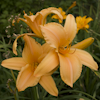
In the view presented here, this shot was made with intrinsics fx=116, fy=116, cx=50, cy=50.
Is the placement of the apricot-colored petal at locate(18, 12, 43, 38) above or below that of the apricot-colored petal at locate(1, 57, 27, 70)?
above

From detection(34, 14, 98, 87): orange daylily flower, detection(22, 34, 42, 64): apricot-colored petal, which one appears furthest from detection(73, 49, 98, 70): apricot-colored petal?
detection(22, 34, 42, 64): apricot-colored petal

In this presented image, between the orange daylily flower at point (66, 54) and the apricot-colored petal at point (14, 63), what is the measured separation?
18 centimetres

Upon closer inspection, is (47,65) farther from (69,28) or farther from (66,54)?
(69,28)

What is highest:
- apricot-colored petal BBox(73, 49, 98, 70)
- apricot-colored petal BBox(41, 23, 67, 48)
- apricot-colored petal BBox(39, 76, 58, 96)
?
apricot-colored petal BBox(41, 23, 67, 48)

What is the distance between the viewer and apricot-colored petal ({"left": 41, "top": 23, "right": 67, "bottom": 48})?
611 millimetres

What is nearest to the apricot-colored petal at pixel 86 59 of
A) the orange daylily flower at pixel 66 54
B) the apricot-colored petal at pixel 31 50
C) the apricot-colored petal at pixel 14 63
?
the orange daylily flower at pixel 66 54

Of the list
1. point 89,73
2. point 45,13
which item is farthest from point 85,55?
point 89,73

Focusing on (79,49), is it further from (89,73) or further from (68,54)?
(89,73)

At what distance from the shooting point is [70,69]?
596mm

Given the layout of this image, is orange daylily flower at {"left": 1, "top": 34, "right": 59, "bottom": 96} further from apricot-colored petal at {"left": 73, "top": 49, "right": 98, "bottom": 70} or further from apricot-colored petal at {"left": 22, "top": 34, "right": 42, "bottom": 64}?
apricot-colored petal at {"left": 73, "top": 49, "right": 98, "bottom": 70}

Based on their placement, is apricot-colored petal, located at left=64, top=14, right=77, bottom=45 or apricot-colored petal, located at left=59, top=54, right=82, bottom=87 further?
apricot-colored petal, located at left=64, top=14, right=77, bottom=45

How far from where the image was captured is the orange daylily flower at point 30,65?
63 cm

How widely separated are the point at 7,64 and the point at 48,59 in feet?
0.85

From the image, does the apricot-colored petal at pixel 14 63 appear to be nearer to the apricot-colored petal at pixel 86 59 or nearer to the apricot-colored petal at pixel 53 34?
the apricot-colored petal at pixel 53 34
